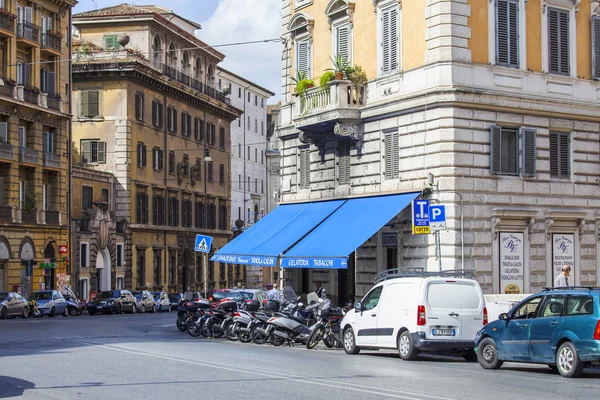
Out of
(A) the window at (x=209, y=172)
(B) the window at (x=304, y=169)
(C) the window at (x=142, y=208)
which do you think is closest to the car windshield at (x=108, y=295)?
(C) the window at (x=142, y=208)

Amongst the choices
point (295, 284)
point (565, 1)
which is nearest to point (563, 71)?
point (565, 1)

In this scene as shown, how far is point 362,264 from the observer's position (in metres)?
A: 35.1

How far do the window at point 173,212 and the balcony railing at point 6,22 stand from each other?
22.6m

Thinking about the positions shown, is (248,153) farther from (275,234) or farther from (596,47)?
(596,47)

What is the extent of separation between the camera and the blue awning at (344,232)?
3133 cm

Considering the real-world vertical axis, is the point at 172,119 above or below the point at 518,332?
above

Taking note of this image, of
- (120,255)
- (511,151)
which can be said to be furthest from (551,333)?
(120,255)

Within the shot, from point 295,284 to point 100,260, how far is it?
31159mm

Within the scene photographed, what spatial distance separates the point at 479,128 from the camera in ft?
105

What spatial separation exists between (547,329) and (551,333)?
0.15 metres

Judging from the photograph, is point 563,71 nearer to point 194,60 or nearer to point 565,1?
point 565,1

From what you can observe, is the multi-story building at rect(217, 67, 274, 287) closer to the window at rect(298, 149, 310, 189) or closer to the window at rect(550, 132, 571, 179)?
the window at rect(298, 149, 310, 189)

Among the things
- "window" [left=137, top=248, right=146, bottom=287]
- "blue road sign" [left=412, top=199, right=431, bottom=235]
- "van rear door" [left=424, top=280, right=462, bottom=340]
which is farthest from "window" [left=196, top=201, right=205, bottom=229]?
"van rear door" [left=424, top=280, right=462, bottom=340]

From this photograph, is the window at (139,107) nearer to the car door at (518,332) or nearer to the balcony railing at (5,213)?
the balcony railing at (5,213)
